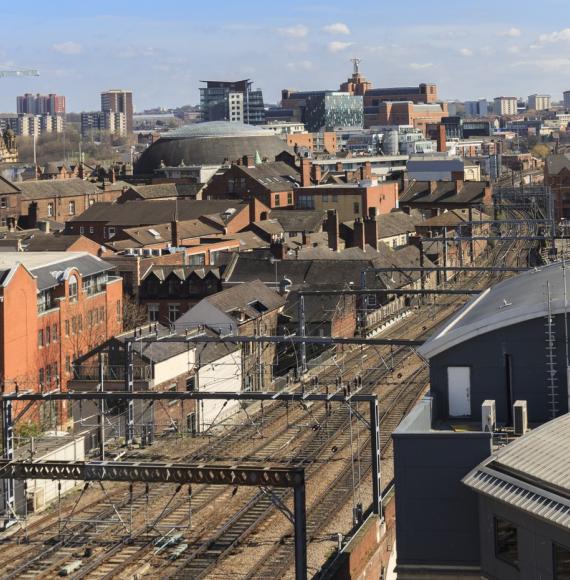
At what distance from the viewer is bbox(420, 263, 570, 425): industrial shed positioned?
1620 centimetres

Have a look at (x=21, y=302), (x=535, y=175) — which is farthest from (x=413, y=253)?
(x=535, y=175)

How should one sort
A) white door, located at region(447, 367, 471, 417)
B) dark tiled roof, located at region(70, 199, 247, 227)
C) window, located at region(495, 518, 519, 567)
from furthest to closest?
1. dark tiled roof, located at region(70, 199, 247, 227)
2. white door, located at region(447, 367, 471, 417)
3. window, located at region(495, 518, 519, 567)

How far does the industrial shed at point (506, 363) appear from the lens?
638 inches

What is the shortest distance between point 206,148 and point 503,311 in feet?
315

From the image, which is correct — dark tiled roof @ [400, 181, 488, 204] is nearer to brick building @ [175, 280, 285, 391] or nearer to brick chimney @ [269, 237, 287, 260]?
brick chimney @ [269, 237, 287, 260]

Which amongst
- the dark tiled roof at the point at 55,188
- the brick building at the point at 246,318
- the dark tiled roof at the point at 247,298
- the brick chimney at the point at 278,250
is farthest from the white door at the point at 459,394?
the dark tiled roof at the point at 55,188

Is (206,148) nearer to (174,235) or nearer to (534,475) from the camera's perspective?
(174,235)

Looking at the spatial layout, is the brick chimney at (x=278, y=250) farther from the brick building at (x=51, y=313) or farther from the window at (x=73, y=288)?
the window at (x=73, y=288)

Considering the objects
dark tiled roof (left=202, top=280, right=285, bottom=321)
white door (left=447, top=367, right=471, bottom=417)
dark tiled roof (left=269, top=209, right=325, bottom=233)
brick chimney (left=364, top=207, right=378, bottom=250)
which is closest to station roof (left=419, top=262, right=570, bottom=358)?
white door (left=447, top=367, right=471, bottom=417)

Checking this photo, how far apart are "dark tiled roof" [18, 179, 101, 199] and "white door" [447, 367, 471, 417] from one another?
70483mm

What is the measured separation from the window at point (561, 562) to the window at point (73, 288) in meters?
28.7

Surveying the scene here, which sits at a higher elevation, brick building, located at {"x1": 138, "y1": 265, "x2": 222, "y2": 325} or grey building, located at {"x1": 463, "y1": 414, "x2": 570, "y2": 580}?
brick building, located at {"x1": 138, "y1": 265, "x2": 222, "y2": 325}

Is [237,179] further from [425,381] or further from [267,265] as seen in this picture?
[425,381]

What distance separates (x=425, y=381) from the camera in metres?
39.0
